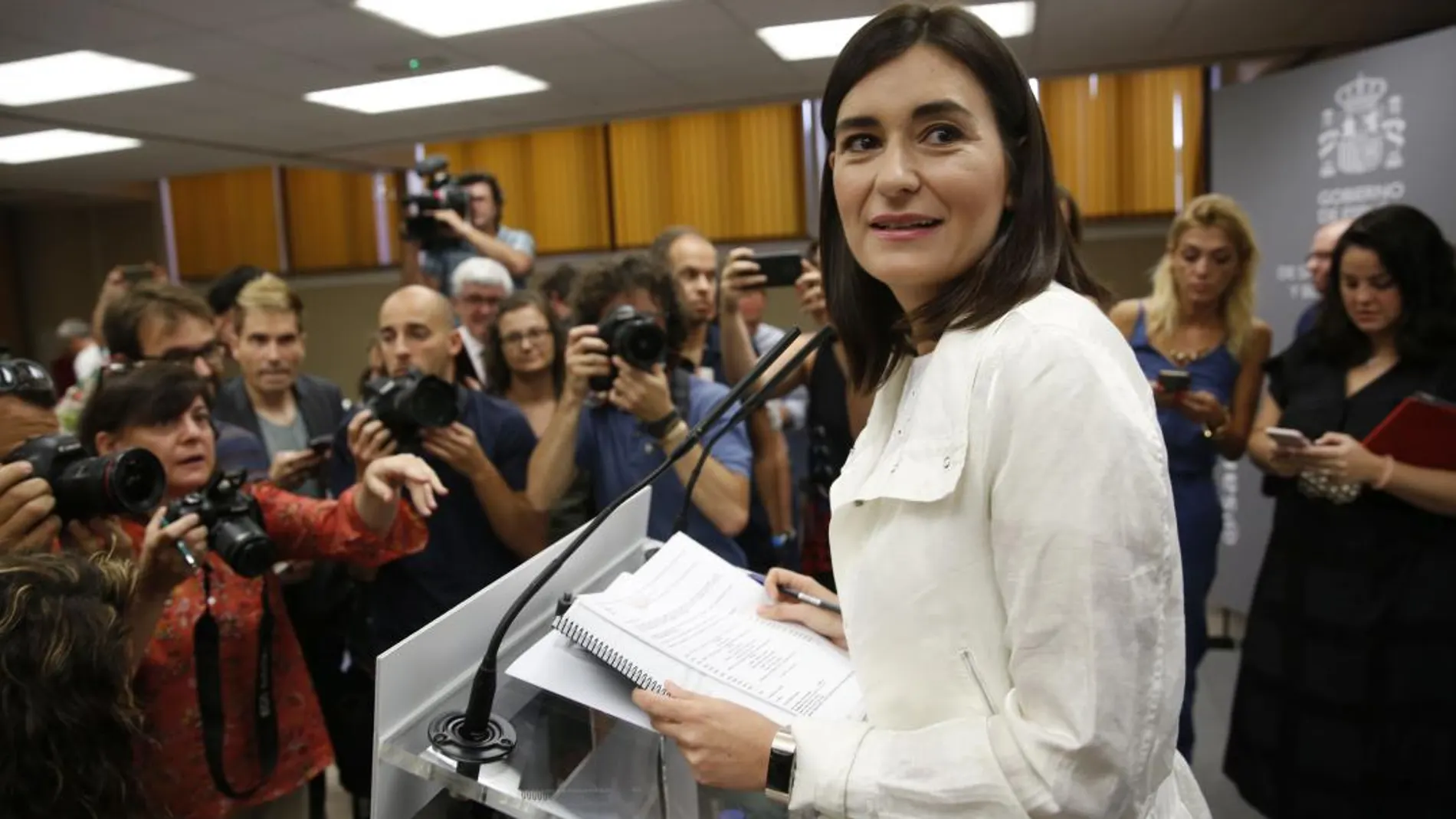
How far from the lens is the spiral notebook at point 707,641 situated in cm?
81

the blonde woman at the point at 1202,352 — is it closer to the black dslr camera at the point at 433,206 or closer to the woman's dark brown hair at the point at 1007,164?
the woman's dark brown hair at the point at 1007,164

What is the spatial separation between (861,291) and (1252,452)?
1.79m

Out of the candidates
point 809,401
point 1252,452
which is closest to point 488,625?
point 809,401

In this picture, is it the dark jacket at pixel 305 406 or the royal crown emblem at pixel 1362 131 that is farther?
the royal crown emblem at pixel 1362 131

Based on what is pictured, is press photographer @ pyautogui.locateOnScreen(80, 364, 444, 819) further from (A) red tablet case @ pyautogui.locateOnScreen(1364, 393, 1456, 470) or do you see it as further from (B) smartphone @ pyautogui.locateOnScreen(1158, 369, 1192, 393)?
(A) red tablet case @ pyautogui.locateOnScreen(1364, 393, 1456, 470)

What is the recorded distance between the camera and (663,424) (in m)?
1.96

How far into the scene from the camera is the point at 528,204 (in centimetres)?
688

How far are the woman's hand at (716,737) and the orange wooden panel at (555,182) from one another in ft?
20.4

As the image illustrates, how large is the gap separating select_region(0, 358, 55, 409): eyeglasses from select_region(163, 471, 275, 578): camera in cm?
28

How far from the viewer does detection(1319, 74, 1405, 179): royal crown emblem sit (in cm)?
338

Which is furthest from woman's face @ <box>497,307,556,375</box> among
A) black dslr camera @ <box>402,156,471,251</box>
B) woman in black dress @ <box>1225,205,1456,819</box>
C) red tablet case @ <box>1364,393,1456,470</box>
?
red tablet case @ <box>1364,393,1456,470</box>

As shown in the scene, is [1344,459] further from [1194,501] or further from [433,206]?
[433,206]

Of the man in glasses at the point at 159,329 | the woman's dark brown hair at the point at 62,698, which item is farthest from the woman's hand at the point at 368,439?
the woman's dark brown hair at the point at 62,698

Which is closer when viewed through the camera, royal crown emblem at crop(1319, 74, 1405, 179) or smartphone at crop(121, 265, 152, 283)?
royal crown emblem at crop(1319, 74, 1405, 179)
